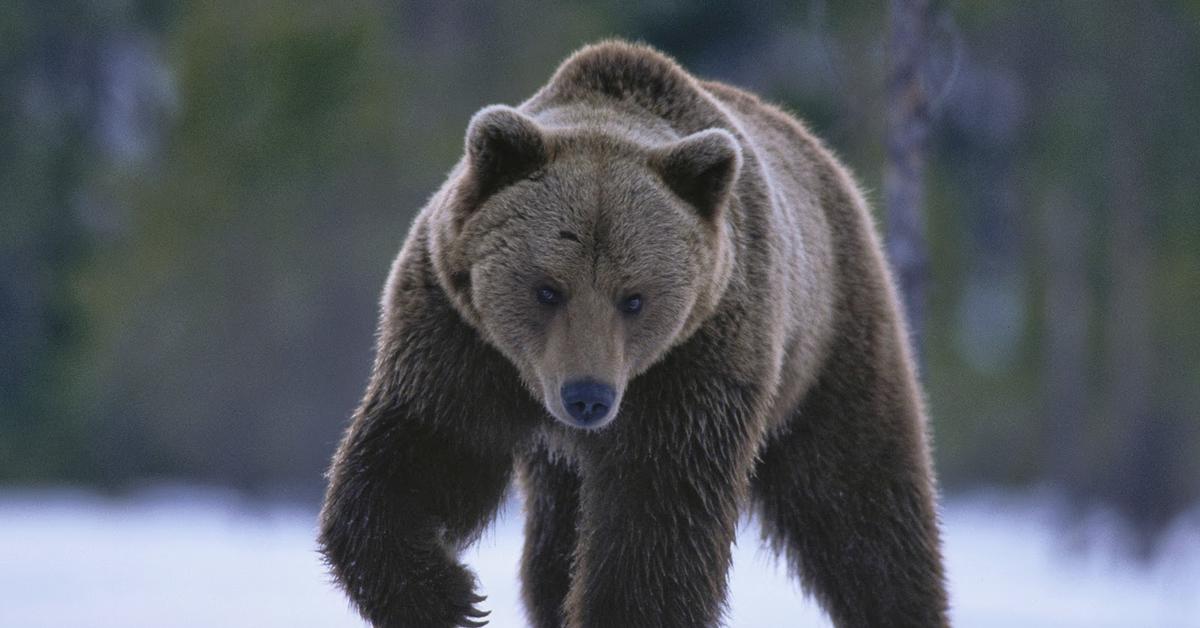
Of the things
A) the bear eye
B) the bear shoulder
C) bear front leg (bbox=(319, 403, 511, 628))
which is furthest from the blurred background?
the bear eye

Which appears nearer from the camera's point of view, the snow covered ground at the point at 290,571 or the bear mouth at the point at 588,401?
the bear mouth at the point at 588,401

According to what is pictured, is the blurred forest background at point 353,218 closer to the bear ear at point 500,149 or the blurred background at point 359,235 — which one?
the blurred background at point 359,235

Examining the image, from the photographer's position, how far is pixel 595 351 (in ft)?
14.8

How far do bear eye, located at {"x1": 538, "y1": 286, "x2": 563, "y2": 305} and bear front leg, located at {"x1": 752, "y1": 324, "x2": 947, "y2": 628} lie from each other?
1.40 meters

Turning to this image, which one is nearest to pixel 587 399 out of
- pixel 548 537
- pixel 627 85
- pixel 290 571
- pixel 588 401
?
pixel 588 401

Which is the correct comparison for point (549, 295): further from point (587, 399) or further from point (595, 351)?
point (587, 399)

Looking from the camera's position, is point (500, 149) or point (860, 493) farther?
point (860, 493)

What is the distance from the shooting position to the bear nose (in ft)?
14.5

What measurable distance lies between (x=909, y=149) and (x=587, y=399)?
15.9 feet

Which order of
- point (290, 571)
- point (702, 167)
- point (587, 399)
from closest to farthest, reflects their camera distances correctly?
point (587, 399) → point (702, 167) → point (290, 571)

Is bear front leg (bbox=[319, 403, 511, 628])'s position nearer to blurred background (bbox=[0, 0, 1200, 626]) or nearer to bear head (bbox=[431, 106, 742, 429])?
bear head (bbox=[431, 106, 742, 429])

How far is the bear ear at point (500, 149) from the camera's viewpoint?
4617 mm

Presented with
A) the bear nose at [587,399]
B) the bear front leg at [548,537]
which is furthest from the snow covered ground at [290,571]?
the bear nose at [587,399]

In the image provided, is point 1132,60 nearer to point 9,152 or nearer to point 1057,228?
point 1057,228
